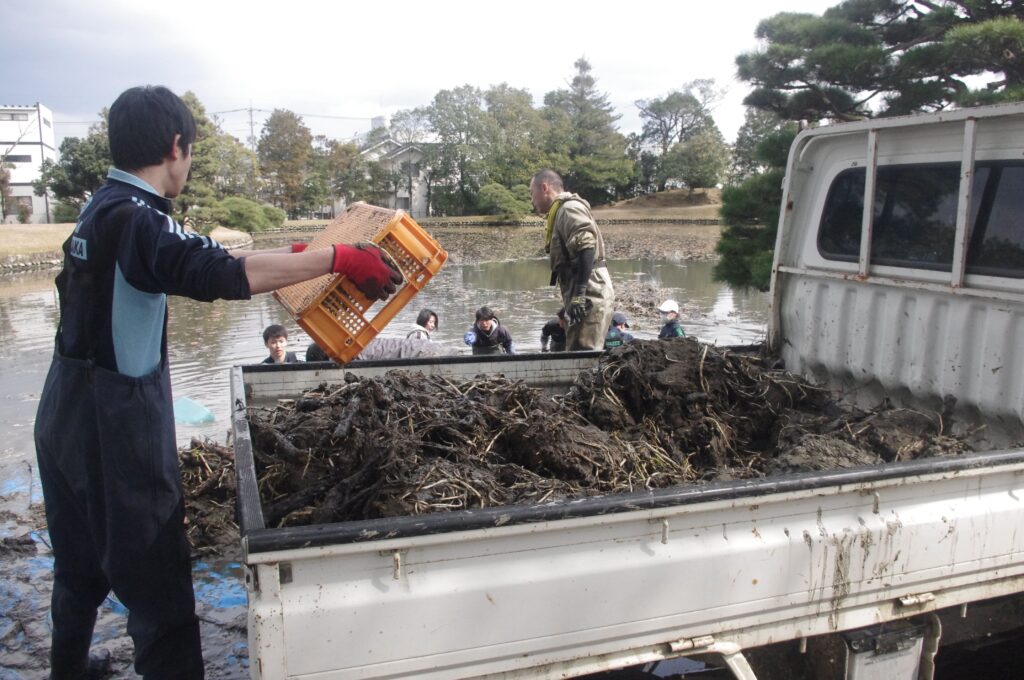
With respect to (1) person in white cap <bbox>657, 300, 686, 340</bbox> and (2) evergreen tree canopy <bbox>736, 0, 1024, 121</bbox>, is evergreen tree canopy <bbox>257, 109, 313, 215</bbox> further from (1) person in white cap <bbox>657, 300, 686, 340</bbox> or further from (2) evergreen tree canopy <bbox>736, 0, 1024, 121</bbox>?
(1) person in white cap <bbox>657, 300, 686, 340</bbox>

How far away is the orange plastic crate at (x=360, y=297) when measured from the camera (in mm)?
3051

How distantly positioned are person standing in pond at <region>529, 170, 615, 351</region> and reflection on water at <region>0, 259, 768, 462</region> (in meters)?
3.51

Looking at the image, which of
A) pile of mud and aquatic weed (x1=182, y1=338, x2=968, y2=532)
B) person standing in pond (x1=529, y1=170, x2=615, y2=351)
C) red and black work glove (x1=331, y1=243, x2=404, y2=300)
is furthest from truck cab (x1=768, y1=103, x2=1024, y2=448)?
red and black work glove (x1=331, y1=243, x2=404, y2=300)

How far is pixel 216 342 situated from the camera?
13.8m

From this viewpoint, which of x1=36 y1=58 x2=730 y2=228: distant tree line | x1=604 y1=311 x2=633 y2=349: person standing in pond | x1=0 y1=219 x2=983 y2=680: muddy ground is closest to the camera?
x1=0 y1=219 x2=983 y2=680: muddy ground

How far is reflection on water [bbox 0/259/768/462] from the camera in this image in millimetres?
9727

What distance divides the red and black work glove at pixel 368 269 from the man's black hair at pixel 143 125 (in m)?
0.66

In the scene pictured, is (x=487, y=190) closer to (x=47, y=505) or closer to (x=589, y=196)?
(x=589, y=196)

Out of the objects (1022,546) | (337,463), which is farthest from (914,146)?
(337,463)

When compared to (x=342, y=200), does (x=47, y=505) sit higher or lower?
lower

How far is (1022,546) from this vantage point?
8.69ft

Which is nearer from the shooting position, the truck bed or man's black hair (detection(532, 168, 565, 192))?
the truck bed

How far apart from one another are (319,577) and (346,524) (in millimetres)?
138

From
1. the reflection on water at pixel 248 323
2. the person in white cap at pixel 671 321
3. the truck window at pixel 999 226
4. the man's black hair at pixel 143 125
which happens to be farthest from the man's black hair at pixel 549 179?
the man's black hair at pixel 143 125
